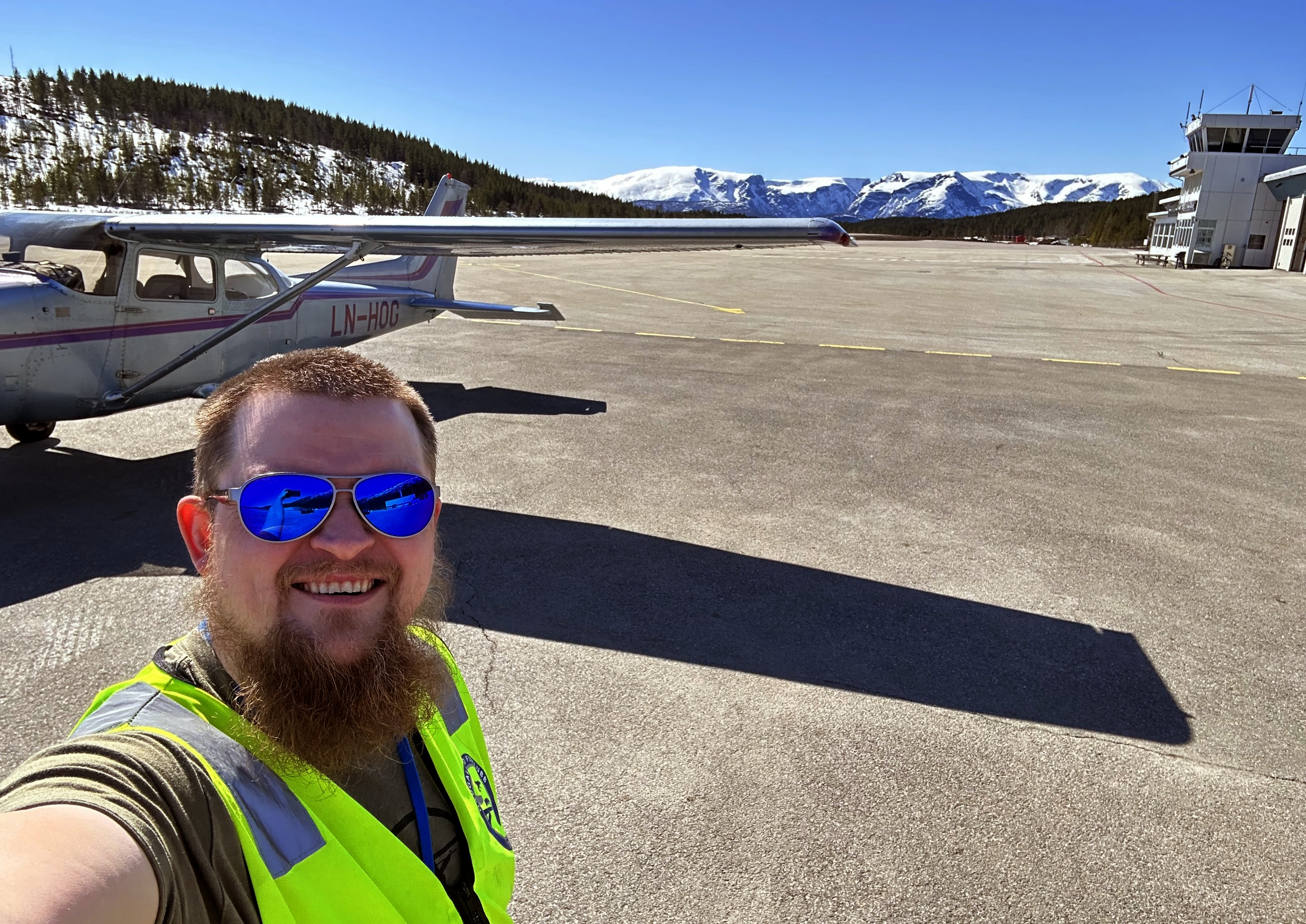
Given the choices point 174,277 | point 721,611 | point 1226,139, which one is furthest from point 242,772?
point 1226,139

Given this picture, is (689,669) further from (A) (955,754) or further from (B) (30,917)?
(B) (30,917)

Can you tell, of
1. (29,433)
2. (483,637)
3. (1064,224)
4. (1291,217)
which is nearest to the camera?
(483,637)

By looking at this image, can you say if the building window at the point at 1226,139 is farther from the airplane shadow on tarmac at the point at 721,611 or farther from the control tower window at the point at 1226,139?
the airplane shadow on tarmac at the point at 721,611

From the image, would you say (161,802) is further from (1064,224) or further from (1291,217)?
(1064,224)

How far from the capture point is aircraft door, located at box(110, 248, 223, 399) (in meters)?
7.17

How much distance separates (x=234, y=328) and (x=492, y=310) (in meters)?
4.77

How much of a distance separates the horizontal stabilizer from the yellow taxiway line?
28.7 ft

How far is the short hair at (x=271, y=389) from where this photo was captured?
1346mm

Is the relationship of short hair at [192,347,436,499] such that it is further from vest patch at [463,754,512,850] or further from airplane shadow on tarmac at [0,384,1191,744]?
airplane shadow on tarmac at [0,384,1191,744]

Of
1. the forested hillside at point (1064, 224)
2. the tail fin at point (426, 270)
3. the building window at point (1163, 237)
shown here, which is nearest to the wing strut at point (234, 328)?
the tail fin at point (426, 270)

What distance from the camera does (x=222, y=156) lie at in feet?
301

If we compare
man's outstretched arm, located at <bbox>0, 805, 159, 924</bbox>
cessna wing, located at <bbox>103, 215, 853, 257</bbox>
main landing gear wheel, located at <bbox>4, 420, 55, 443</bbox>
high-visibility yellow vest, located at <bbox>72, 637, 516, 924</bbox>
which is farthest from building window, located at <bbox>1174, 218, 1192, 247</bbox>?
man's outstretched arm, located at <bbox>0, 805, 159, 924</bbox>

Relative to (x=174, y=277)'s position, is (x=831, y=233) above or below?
above

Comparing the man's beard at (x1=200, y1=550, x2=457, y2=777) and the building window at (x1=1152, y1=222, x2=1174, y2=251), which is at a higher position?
the building window at (x1=1152, y1=222, x2=1174, y2=251)
